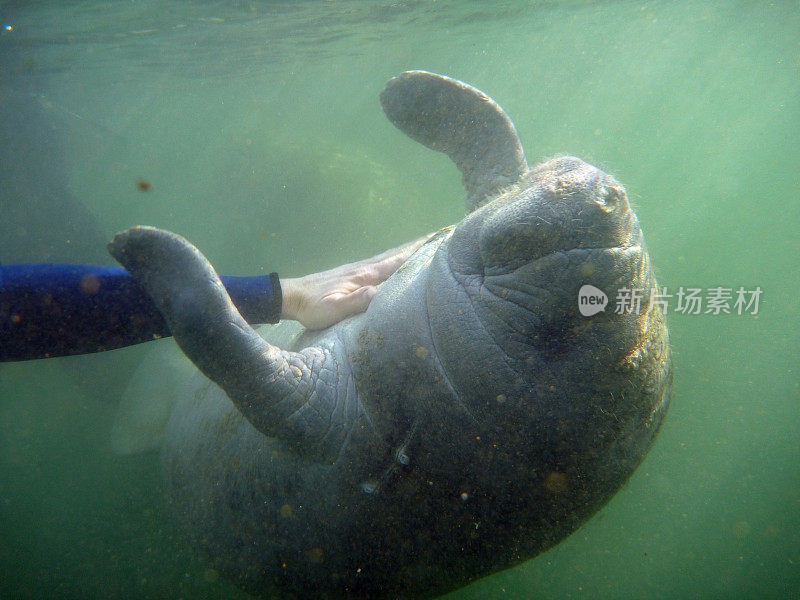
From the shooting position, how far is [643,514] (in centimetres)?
1412

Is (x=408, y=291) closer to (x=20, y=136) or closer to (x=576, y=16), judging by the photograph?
(x=20, y=136)

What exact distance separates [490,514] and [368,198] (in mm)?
6939

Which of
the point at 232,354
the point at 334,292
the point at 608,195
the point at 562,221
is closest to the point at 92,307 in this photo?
the point at 232,354

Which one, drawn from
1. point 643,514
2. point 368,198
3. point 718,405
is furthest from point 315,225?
point 718,405

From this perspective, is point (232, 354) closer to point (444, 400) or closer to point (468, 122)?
point (444, 400)

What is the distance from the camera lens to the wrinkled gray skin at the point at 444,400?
1.38 meters

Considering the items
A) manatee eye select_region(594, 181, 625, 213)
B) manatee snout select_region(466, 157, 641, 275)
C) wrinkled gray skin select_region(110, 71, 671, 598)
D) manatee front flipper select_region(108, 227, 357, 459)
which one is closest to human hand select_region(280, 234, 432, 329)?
wrinkled gray skin select_region(110, 71, 671, 598)

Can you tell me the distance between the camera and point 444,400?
5.79 ft

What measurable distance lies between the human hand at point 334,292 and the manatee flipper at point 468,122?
2.55ft

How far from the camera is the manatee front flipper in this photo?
168 centimetres

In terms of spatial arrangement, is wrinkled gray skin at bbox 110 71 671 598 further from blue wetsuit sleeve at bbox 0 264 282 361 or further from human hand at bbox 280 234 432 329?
blue wetsuit sleeve at bbox 0 264 282 361

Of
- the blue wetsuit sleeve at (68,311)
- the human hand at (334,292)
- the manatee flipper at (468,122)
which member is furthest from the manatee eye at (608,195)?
the blue wetsuit sleeve at (68,311)

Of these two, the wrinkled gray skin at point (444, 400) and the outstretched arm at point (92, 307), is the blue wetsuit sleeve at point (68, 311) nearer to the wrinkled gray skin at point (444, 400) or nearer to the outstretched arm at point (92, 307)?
the outstretched arm at point (92, 307)

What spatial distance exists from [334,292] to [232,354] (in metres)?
0.98
